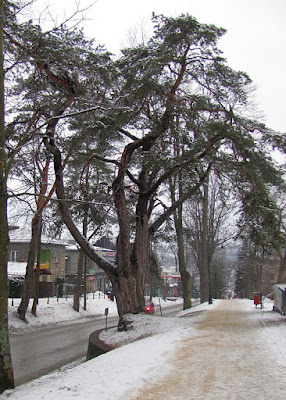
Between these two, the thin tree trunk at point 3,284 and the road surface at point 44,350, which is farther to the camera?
the road surface at point 44,350

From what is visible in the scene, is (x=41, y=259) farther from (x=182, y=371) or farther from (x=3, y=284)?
(x=182, y=371)

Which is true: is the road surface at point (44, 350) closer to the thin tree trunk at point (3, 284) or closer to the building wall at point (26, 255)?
the thin tree trunk at point (3, 284)

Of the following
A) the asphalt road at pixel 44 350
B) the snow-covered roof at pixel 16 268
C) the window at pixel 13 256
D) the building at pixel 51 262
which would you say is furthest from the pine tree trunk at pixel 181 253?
the window at pixel 13 256

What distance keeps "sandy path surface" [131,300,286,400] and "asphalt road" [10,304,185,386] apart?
4709mm

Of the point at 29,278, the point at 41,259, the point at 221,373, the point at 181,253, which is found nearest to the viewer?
the point at 221,373

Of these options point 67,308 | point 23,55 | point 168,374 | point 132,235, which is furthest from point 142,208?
point 67,308

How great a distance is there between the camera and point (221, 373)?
6.29m

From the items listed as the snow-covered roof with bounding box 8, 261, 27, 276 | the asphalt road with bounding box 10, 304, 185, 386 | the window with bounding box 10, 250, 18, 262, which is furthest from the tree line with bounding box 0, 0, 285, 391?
the window with bounding box 10, 250, 18, 262

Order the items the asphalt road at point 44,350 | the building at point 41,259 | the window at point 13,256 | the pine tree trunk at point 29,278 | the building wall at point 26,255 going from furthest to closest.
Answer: the window at point 13,256, the building wall at point 26,255, the building at point 41,259, the pine tree trunk at point 29,278, the asphalt road at point 44,350

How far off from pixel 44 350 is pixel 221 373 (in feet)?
32.7

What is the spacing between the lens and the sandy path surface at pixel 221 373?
525 centimetres

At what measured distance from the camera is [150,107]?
1460 centimetres

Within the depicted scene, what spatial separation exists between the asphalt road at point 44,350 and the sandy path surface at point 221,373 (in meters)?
4.71

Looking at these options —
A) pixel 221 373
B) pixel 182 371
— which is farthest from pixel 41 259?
pixel 221 373
